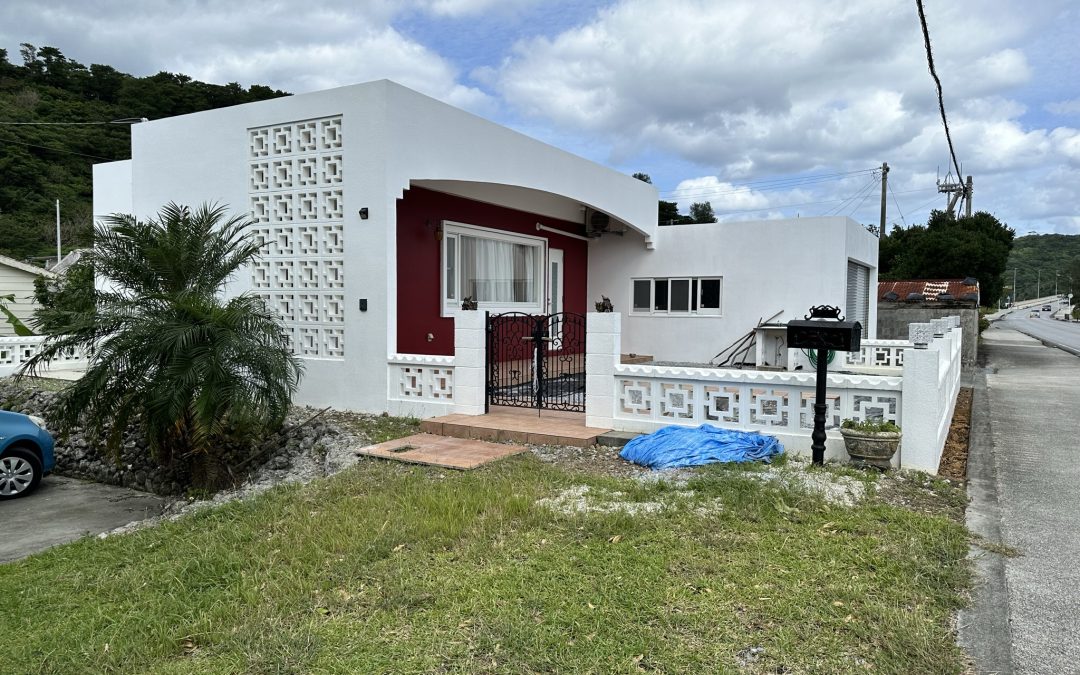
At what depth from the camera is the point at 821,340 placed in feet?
20.5

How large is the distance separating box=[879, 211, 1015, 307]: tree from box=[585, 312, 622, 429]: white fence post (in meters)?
27.7

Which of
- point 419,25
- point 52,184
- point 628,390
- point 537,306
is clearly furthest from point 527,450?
point 52,184

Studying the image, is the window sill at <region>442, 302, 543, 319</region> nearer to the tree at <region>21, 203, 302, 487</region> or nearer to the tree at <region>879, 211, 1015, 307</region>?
Answer: the tree at <region>21, 203, 302, 487</region>

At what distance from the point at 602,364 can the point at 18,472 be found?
23.1ft

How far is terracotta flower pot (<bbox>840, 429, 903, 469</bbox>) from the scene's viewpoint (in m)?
6.22

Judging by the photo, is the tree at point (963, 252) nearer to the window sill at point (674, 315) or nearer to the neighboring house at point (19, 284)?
the window sill at point (674, 315)

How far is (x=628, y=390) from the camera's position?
800cm

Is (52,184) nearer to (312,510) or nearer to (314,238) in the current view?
(314,238)

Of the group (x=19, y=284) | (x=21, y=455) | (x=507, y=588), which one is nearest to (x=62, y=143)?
(x=19, y=284)

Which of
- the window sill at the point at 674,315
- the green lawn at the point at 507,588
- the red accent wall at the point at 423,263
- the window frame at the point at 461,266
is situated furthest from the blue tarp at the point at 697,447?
the window sill at the point at 674,315

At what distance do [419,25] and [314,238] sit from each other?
4741 millimetres

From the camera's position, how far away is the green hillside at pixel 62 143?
30.4 meters

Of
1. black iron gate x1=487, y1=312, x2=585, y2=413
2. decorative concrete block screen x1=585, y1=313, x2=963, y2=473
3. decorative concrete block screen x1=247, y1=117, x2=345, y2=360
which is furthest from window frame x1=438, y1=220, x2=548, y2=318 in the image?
decorative concrete block screen x1=585, y1=313, x2=963, y2=473

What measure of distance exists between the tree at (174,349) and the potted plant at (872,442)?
586 cm
